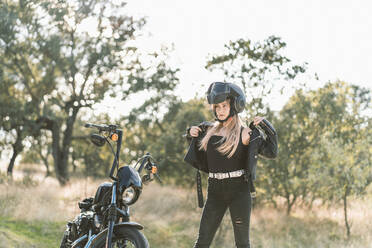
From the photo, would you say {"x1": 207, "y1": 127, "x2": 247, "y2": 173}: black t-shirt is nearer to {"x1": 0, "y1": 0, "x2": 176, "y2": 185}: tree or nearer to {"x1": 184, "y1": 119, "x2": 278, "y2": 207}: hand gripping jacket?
{"x1": 184, "y1": 119, "x2": 278, "y2": 207}: hand gripping jacket

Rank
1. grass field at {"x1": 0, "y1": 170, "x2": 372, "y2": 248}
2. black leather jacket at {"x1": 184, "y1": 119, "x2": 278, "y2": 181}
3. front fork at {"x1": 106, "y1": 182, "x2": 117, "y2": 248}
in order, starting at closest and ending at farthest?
front fork at {"x1": 106, "y1": 182, "x2": 117, "y2": 248} < black leather jacket at {"x1": 184, "y1": 119, "x2": 278, "y2": 181} < grass field at {"x1": 0, "y1": 170, "x2": 372, "y2": 248}

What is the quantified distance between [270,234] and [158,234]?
2808mm

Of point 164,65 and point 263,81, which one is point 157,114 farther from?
point 263,81

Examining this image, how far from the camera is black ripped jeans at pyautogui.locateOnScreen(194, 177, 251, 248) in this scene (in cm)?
353

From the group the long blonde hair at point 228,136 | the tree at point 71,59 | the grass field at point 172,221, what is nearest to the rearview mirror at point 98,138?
the long blonde hair at point 228,136

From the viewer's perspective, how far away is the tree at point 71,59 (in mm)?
15695

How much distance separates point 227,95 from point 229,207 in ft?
3.21

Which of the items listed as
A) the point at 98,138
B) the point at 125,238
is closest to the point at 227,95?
the point at 98,138

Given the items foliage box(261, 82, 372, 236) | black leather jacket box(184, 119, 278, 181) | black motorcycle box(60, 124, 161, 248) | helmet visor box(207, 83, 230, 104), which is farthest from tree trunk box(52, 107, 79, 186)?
black leather jacket box(184, 119, 278, 181)

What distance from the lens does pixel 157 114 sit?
20.1 metres

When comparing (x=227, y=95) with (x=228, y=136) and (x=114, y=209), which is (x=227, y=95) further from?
(x=114, y=209)

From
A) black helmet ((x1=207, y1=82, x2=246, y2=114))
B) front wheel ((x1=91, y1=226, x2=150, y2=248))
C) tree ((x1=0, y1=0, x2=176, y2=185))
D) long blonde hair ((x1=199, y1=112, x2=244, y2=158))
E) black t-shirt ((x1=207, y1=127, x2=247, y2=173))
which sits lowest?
front wheel ((x1=91, y1=226, x2=150, y2=248))

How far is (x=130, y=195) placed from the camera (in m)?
3.55

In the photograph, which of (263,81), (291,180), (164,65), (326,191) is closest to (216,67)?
(263,81)
